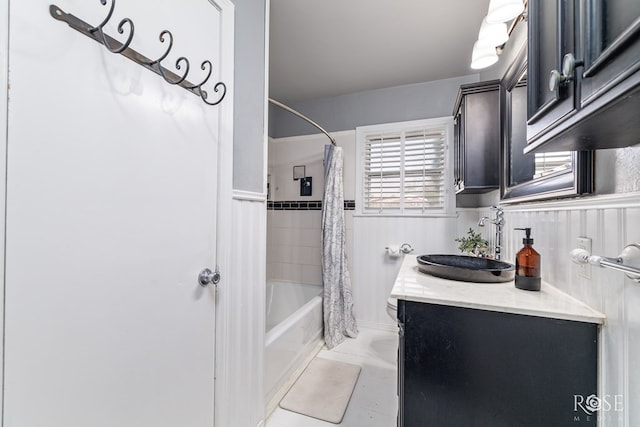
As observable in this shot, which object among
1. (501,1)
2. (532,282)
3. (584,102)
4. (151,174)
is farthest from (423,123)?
(151,174)

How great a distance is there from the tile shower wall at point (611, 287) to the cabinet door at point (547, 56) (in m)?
0.32

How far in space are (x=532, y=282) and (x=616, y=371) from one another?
0.35 m

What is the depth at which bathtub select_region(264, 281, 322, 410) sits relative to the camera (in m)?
1.62

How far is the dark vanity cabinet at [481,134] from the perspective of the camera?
160 cm

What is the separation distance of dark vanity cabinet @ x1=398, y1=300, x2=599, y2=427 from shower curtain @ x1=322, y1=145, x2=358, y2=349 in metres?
1.44

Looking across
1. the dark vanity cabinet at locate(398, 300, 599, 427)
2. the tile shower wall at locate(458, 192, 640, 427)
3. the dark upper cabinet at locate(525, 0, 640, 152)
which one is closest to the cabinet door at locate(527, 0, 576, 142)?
the dark upper cabinet at locate(525, 0, 640, 152)

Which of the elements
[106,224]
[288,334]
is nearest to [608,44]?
[106,224]

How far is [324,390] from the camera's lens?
1741 mm

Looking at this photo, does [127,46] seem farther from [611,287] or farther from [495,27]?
[495,27]

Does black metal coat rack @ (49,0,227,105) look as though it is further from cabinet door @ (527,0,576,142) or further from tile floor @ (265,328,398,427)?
Answer: tile floor @ (265,328,398,427)

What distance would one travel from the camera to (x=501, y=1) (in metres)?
1.12

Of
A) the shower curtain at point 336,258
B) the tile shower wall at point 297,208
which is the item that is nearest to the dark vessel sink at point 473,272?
the shower curtain at point 336,258

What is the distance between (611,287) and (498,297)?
0.29 metres

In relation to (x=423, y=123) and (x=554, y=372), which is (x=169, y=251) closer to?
(x=554, y=372)
